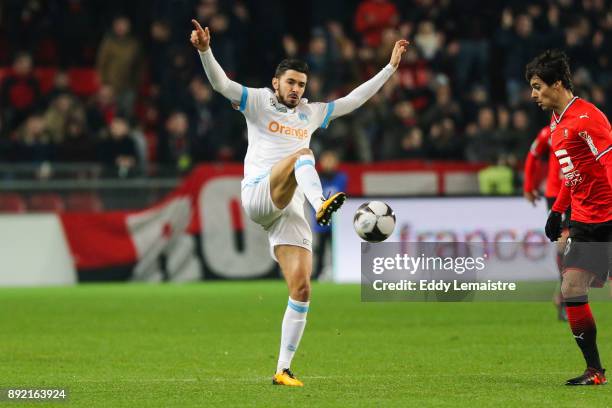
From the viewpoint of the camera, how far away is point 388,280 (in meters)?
10.0

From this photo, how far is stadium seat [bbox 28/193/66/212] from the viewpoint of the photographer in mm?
18906

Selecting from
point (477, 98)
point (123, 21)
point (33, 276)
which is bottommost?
point (33, 276)

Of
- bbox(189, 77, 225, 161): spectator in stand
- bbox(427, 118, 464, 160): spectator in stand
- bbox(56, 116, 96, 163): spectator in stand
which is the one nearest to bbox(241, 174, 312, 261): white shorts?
bbox(427, 118, 464, 160): spectator in stand

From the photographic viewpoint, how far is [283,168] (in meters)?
8.76

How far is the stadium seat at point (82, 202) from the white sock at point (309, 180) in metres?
11.0

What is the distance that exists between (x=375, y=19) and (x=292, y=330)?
572 inches

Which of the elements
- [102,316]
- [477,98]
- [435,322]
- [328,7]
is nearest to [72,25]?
[328,7]

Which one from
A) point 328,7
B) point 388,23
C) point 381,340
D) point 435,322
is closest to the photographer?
point 381,340

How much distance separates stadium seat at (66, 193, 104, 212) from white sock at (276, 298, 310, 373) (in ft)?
35.3

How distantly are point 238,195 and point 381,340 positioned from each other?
7.83 m

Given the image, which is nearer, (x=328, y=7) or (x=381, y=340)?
(x=381, y=340)

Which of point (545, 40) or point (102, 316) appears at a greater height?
point (545, 40)

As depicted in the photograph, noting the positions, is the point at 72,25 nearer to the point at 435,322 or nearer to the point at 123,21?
the point at 123,21

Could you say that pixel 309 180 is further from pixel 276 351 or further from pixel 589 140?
pixel 276 351
